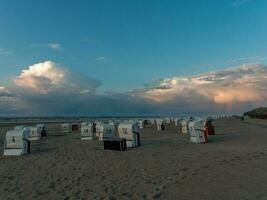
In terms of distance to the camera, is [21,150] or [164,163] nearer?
[164,163]

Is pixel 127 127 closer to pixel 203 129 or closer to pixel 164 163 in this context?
pixel 203 129

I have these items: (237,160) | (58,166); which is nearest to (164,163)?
(237,160)

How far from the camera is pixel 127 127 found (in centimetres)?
2562

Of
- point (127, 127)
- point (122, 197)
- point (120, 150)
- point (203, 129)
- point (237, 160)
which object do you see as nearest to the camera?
point (122, 197)

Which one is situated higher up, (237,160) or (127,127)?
(127,127)

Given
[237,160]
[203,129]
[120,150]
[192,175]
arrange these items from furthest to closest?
[203,129] < [120,150] < [237,160] < [192,175]

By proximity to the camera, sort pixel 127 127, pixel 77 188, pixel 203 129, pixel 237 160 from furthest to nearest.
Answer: pixel 203 129
pixel 127 127
pixel 237 160
pixel 77 188

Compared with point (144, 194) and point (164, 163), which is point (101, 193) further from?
point (164, 163)

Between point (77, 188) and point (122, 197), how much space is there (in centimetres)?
210

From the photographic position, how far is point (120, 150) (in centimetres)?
2339

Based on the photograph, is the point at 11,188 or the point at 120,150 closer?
the point at 11,188

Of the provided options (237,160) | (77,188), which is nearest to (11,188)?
(77,188)

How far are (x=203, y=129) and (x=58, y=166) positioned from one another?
14453 mm

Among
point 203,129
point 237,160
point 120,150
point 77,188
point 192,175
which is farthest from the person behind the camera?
point 203,129
